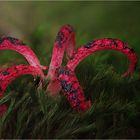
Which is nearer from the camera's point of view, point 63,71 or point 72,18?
point 63,71

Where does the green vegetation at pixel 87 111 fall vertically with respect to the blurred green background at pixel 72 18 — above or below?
below

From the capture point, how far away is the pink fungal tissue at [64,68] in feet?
2.29

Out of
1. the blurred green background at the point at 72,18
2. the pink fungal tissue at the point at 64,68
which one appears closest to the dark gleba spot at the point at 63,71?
the pink fungal tissue at the point at 64,68

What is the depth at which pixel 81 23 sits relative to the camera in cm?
148

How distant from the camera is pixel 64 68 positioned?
0.71 metres

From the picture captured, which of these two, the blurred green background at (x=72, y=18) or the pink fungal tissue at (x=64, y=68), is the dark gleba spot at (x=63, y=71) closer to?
the pink fungal tissue at (x=64, y=68)

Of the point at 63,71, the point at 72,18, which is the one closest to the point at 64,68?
the point at 63,71

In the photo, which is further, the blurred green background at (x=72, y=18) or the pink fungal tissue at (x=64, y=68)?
the blurred green background at (x=72, y=18)

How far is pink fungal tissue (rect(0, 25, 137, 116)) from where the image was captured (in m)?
0.70

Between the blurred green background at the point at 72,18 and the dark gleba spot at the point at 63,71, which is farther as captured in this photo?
the blurred green background at the point at 72,18

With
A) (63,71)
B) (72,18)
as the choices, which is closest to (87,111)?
(63,71)

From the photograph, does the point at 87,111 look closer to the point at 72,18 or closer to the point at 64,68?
the point at 64,68

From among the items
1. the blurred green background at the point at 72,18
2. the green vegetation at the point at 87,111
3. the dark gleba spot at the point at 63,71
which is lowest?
the green vegetation at the point at 87,111

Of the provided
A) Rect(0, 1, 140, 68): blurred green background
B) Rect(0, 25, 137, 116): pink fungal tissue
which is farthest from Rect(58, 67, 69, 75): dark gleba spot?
Rect(0, 1, 140, 68): blurred green background
